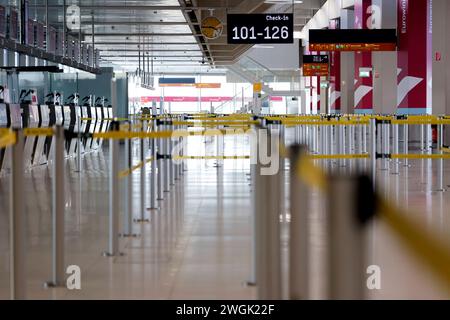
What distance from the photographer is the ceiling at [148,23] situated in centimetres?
2222

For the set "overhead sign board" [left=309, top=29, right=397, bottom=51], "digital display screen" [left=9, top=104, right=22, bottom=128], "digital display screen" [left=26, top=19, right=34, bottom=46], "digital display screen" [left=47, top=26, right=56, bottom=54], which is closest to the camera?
"digital display screen" [left=9, top=104, right=22, bottom=128]

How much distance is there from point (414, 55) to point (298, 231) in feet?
82.2

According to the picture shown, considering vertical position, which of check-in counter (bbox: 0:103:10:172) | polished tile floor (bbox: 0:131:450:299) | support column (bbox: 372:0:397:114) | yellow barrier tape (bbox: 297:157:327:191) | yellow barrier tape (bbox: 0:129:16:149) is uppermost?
support column (bbox: 372:0:397:114)

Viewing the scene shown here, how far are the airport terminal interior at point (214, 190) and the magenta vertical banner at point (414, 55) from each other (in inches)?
1.9

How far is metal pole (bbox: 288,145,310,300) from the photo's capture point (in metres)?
2.86

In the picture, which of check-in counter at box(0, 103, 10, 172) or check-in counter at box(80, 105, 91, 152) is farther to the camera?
check-in counter at box(80, 105, 91, 152)

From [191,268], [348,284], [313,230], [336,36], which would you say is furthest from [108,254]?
[336,36]

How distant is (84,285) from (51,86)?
1913cm

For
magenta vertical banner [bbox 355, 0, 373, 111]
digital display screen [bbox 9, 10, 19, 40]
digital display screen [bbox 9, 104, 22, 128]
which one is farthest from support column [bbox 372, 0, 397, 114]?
digital display screen [bbox 9, 104, 22, 128]

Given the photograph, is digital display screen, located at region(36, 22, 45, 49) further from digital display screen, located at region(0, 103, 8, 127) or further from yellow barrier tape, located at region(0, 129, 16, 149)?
yellow barrier tape, located at region(0, 129, 16, 149)

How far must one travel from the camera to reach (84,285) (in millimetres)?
5742

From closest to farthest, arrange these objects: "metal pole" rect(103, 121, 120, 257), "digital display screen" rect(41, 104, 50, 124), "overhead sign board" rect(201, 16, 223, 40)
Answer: "metal pole" rect(103, 121, 120, 257) → "digital display screen" rect(41, 104, 50, 124) → "overhead sign board" rect(201, 16, 223, 40)

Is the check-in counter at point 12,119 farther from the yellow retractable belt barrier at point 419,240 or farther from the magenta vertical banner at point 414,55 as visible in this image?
the magenta vertical banner at point 414,55

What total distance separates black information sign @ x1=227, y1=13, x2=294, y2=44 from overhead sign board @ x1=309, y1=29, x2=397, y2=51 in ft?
17.0
